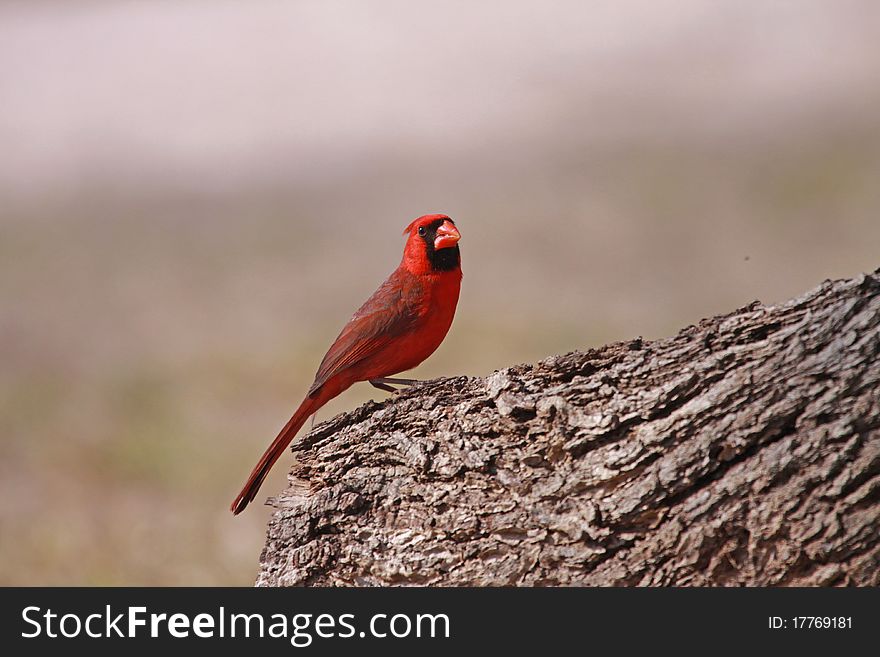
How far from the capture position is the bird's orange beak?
3.51 m

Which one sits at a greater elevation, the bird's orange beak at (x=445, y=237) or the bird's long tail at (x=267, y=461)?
the bird's orange beak at (x=445, y=237)

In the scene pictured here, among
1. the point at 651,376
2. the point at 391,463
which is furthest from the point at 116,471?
the point at 651,376

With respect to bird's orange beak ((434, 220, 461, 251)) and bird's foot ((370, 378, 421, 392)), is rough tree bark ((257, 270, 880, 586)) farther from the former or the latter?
bird's orange beak ((434, 220, 461, 251))

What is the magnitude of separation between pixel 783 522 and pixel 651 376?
495mm

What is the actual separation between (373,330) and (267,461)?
0.59 m

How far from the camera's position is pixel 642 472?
2.57 m

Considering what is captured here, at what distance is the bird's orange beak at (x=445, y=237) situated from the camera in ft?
11.5

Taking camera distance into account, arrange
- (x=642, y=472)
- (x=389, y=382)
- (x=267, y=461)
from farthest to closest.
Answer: (x=389, y=382) < (x=267, y=461) < (x=642, y=472)

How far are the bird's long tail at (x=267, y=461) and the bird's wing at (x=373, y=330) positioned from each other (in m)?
0.10

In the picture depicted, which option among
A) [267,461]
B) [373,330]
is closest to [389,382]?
[373,330]

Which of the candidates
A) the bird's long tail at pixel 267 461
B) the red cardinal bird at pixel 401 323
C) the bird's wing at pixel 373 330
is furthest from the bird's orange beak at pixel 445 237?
the bird's long tail at pixel 267 461

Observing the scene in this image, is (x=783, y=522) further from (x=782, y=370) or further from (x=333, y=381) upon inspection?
(x=333, y=381)

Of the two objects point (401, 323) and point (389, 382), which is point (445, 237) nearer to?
point (401, 323)

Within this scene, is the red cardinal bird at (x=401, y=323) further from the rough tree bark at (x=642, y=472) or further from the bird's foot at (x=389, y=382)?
the rough tree bark at (x=642, y=472)
